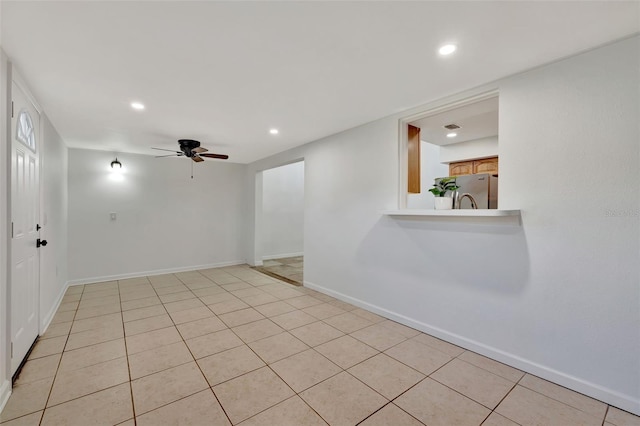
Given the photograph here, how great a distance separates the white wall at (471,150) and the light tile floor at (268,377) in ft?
11.6

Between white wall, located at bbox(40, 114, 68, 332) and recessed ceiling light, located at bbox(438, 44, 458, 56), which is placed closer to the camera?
recessed ceiling light, located at bbox(438, 44, 458, 56)

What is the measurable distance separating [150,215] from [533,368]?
6284 mm

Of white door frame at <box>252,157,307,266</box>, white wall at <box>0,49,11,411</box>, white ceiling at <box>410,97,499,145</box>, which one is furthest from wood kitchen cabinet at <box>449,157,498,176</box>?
white wall at <box>0,49,11,411</box>

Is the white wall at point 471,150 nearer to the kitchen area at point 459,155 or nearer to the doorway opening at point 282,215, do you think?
the kitchen area at point 459,155

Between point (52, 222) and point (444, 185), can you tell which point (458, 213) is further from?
point (52, 222)

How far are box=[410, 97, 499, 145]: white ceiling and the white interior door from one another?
12.5ft

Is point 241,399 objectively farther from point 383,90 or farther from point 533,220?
point 383,90

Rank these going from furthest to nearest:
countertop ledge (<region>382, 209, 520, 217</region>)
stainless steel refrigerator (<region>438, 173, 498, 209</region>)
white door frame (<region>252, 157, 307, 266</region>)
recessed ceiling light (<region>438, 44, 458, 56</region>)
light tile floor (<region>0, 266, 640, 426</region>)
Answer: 1. white door frame (<region>252, 157, 307, 266</region>)
2. stainless steel refrigerator (<region>438, 173, 498, 209</region>)
3. countertop ledge (<region>382, 209, 520, 217</region>)
4. recessed ceiling light (<region>438, 44, 458, 56</region>)
5. light tile floor (<region>0, 266, 640, 426</region>)

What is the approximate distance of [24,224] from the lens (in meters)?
2.37

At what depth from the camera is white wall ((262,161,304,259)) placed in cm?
721

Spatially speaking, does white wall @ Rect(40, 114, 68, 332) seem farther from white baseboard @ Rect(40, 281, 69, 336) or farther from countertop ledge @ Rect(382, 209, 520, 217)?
countertop ledge @ Rect(382, 209, 520, 217)

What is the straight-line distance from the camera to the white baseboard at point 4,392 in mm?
1797

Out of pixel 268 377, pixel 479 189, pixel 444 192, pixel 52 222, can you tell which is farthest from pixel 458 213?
pixel 52 222

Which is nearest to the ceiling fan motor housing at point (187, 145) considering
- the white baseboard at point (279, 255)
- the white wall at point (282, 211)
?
the white wall at point (282, 211)
